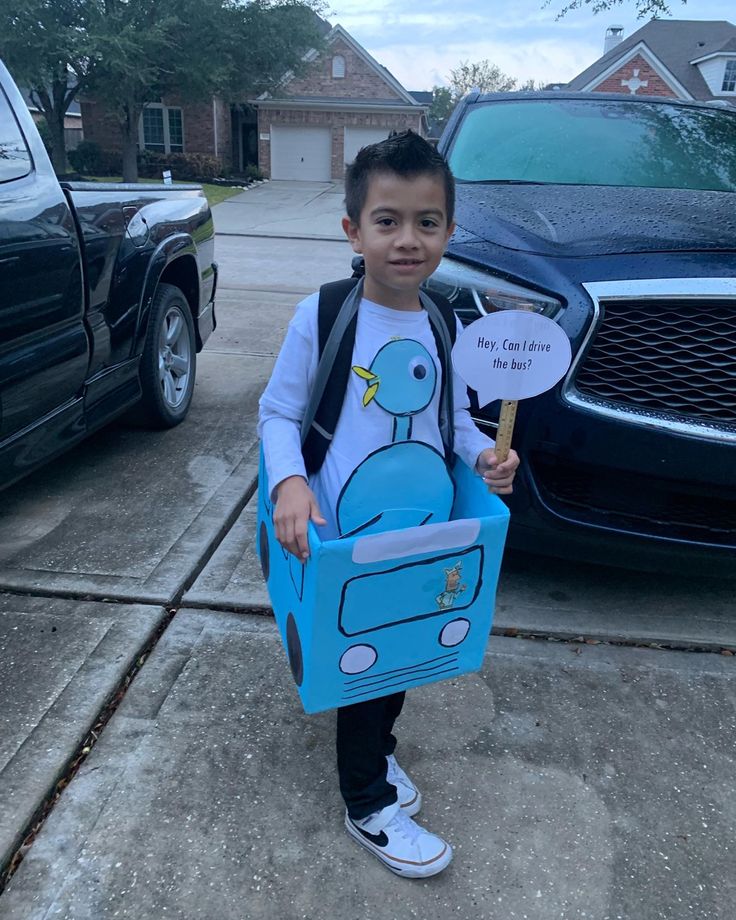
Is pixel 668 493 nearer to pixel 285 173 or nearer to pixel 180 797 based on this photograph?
pixel 180 797

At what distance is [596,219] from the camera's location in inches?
106

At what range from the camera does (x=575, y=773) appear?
2066mm

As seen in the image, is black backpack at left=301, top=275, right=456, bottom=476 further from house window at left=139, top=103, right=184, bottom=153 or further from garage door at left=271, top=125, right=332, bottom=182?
house window at left=139, top=103, right=184, bottom=153

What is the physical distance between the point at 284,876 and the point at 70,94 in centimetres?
3038

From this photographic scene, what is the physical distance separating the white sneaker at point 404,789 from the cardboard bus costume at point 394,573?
389 mm

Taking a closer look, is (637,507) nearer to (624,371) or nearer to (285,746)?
(624,371)

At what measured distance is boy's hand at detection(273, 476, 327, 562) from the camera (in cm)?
146

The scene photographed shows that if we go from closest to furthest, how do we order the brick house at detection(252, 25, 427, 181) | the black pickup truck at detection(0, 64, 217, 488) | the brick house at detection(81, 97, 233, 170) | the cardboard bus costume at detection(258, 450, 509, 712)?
1. the cardboard bus costume at detection(258, 450, 509, 712)
2. the black pickup truck at detection(0, 64, 217, 488)
3. the brick house at detection(81, 97, 233, 170)
4. the brick house at detection(252, 25, 427, 181)

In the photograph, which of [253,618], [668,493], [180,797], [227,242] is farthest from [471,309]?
[227,242]

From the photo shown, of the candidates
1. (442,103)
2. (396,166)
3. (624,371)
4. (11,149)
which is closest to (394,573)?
(396,166)

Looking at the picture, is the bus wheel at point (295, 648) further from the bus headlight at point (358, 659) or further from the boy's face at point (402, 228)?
the boy's face at point (402, 228)

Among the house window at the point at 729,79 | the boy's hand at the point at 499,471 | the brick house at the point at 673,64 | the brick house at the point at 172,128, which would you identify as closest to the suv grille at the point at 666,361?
the boy's hand at the point at 499,471

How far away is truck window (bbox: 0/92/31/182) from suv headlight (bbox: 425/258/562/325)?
1.63 m

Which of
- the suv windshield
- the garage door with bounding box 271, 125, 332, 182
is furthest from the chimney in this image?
the suv windshield
